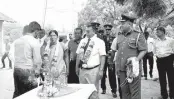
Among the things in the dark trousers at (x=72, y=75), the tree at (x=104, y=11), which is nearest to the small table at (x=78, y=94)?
the dark trousers at (x=72, y=75)

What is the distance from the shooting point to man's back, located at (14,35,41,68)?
6.48 metres

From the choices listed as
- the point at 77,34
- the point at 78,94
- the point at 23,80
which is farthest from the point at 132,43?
the point at 77,34

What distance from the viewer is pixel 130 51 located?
622cm

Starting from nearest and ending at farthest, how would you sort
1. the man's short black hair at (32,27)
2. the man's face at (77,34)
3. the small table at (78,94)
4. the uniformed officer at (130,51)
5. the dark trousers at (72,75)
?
the small table at (78,94)
the uniformed officer at (130,51)
the man's short black hair at (32,27)
the man's face at (77,34)
the dark trousers at (72,75)

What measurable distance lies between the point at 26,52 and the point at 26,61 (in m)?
0.18

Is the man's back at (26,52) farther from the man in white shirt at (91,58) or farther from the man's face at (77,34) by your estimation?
the man's face at (77,34)

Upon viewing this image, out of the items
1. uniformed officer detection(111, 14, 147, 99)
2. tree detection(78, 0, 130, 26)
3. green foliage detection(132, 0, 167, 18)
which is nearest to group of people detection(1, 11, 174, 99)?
uniformed officer detection(111, 14, 147, 99)

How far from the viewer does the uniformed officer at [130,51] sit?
20.1 ft

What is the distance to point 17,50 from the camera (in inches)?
260

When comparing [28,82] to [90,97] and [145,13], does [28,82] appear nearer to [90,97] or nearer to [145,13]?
[90,97]

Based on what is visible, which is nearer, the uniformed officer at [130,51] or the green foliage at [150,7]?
the uniformed officer at [130,51]

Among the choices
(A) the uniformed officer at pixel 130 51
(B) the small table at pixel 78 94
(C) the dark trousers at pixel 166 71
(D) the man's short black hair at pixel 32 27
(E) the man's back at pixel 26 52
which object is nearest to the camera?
(B) the small table at pixel 78 94

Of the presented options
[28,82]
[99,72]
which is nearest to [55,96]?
[28,82]

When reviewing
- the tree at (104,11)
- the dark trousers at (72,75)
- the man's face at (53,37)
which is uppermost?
the tree at (104,11)
